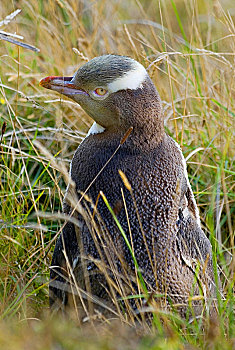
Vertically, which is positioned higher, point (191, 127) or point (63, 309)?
point (191, 127)

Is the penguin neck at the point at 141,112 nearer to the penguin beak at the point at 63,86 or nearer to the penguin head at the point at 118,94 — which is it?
the penguin head at the point at 118,94

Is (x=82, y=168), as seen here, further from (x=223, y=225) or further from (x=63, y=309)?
(x=223, y=225)

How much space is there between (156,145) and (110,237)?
0.46 m

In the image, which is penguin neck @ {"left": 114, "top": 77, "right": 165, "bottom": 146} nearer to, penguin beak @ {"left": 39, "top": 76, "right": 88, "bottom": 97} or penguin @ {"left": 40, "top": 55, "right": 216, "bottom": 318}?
penguin @ {"left": 40, "top": 55, "right": 216, "bottom": 318}

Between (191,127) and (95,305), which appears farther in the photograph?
(191,127)

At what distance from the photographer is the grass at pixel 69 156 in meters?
2.21

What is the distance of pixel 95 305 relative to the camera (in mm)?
2590

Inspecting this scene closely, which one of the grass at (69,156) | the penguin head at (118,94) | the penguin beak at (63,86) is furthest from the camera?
the penguin beak at (63,86)

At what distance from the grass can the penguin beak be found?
285mm

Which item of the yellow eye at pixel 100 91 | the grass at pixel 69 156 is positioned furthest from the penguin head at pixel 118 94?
the grass at pixel 69 156

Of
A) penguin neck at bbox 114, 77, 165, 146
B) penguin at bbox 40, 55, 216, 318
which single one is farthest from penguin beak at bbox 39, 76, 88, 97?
penguin neck at bbox 114, 77, 165, 146

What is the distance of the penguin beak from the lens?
2695 millimetres

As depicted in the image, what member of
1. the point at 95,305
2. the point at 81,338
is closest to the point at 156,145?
the point at 95,305

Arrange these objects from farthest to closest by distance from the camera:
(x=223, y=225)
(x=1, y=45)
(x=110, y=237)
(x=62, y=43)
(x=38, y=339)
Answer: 1. (x=62, y=43)
2. (x=1, y=45)
3. (x=223, y=225)
4. (x=110, y=237)
5. (x=38, y=339)
